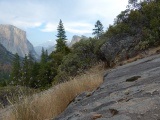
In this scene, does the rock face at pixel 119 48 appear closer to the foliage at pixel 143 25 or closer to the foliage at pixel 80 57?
the foliage at pixel 143 25

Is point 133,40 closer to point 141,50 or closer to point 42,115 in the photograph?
point 141,50

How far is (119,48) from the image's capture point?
1669 centimetres

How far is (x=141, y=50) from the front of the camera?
15172 millimetres

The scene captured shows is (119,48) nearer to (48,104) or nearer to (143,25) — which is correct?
(143,25)

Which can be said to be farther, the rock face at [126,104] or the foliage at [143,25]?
the foliage at [143,25]

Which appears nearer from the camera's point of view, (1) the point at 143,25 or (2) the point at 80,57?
(1) the point at 143,25

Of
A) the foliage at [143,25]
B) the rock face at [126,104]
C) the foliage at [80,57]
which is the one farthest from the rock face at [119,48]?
the rock face at [126,104]

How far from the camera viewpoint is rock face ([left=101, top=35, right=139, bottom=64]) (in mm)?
15852

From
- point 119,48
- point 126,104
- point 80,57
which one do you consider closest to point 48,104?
point 126,104

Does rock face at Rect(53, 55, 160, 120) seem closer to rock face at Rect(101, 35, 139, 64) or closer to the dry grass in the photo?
the dry grass

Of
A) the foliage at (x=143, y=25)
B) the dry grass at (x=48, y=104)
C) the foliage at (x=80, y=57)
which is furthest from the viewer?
the foliage at (x=80, y=57)

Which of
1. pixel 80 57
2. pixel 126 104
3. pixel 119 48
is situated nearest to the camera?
pixel 126 104

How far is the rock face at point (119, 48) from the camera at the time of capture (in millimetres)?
15852

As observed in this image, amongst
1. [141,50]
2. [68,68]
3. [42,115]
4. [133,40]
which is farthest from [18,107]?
[68,68]
